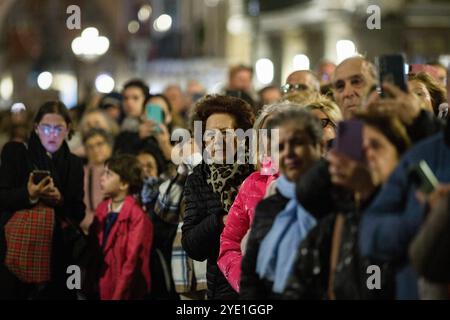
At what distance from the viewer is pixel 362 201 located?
5.70 metres

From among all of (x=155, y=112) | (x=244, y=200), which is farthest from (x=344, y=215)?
(x=155, y=112)

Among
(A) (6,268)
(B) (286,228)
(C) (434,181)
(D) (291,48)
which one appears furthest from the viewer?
(D) (291,48)

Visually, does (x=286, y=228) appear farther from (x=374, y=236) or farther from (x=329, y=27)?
(x=329, y=27)

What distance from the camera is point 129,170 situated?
11195 mm

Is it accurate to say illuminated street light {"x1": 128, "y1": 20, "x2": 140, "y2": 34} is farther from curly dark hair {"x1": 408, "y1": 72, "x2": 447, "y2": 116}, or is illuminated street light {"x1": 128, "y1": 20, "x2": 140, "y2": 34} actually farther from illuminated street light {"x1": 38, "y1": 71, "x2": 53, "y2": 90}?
curly dark hair {"x1": 408, "y1": 72, "x2": 447, "y2": 116}

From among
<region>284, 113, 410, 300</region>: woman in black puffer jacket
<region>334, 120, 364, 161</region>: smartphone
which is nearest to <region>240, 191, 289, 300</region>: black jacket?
<region>284, 113, 410, 300</region>: woman in black puffer jacket

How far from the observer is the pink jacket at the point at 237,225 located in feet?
25.0

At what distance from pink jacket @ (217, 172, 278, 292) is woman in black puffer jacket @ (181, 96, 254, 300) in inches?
18.3

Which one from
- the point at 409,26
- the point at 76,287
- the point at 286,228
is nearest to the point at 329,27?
the point at 409,26

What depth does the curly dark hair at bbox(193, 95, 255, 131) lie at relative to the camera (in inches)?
340

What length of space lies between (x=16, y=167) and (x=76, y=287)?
3.85 feet

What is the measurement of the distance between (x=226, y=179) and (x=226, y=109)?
0.52 m

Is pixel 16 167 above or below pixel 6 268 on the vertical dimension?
above

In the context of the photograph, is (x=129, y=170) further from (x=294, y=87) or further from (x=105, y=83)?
(x=105, y=83)
